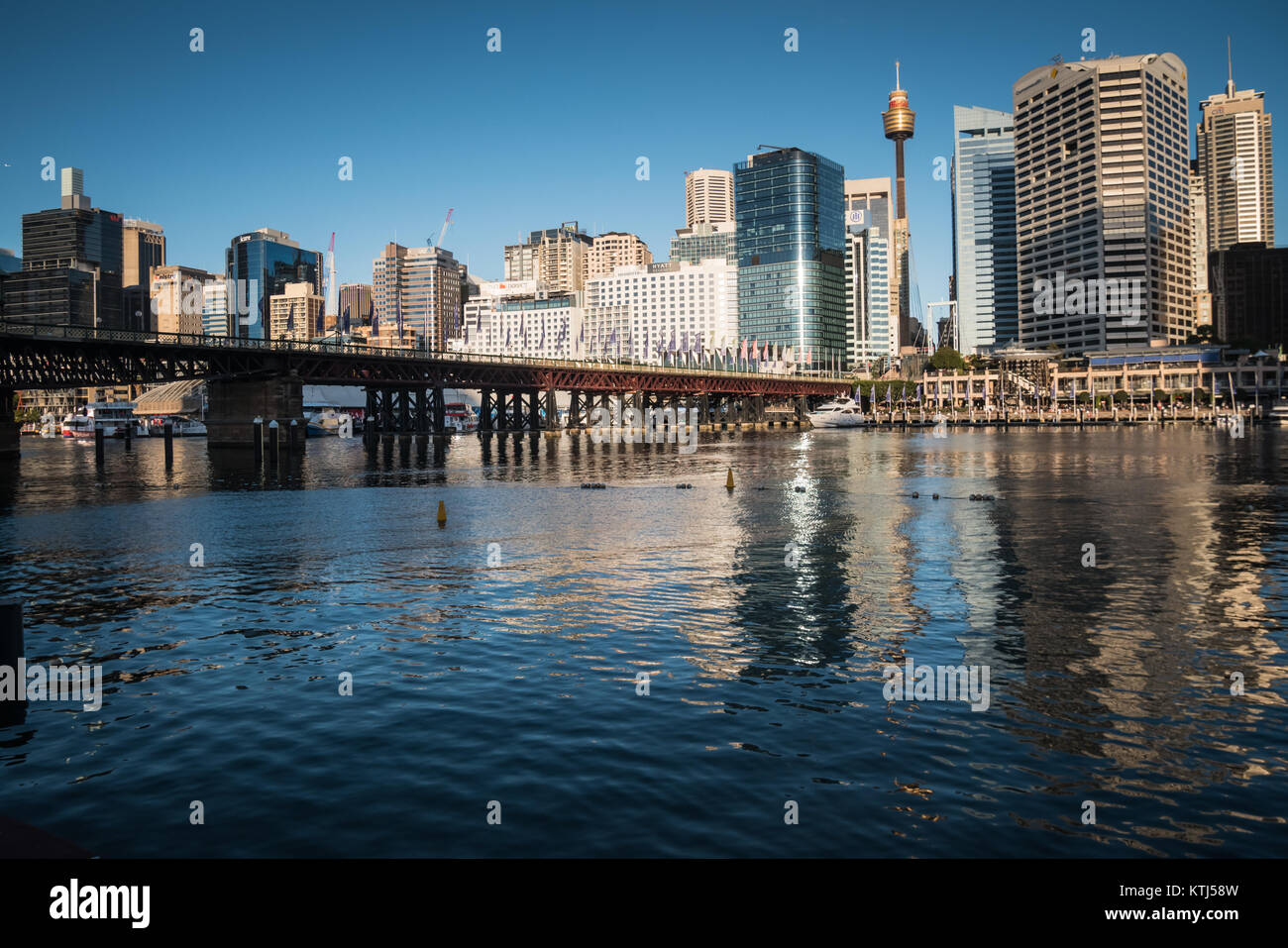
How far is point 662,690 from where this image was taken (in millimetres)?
19438

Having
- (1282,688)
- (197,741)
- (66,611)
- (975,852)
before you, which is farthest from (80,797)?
(1282,688)

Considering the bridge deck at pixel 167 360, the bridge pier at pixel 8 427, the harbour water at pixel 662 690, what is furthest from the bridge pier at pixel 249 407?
the harbour water at pixel 662 690

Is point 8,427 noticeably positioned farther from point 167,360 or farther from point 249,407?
point 249,407

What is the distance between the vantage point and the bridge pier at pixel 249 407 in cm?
13612

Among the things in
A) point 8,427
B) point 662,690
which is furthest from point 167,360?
point 662,690

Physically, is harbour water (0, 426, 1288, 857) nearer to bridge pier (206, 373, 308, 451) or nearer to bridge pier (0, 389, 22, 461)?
bridge pier (206, 373, 308, 451)

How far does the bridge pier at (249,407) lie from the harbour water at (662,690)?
90379mm

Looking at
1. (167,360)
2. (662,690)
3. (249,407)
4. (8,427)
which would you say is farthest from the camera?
(249,407)

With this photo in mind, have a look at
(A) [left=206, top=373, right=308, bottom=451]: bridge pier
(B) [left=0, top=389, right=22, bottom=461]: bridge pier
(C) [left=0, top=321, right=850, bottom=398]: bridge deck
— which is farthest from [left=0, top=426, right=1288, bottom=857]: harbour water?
(B) [left=0, top=389, right=22, bottom=461]: bridge pier

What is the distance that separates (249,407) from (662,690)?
442 feet

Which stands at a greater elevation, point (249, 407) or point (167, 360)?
point (167, 360)

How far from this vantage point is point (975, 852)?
11859 mm

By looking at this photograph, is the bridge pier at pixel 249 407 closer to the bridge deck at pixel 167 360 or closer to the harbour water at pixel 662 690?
the bridge deck at pixel 167 360
